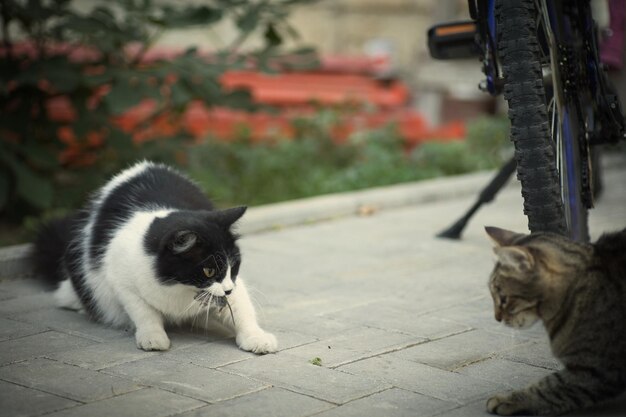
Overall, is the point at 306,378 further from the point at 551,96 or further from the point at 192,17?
the point at 192,17

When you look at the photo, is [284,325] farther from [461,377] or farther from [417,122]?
[417,122]

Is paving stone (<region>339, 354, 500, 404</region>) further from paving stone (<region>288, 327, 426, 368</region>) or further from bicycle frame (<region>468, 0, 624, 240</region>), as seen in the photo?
bicycle frame (<region>468, 0, 624, 240</region>)

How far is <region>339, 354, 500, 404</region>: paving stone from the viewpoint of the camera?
9.74ft

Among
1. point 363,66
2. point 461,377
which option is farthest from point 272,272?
point 363,66

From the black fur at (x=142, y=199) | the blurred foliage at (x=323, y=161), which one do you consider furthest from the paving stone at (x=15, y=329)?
the blurred foliage at (x=323, y=161)

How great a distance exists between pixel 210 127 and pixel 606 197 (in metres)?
3.35

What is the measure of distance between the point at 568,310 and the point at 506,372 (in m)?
0.49

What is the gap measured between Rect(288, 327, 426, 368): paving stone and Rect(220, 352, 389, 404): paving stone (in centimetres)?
8

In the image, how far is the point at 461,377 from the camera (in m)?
3.13

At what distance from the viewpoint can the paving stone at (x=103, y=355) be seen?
324 centimetres

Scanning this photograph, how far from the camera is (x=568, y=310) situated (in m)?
2.79

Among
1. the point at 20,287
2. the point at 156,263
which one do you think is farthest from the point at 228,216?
the point at 20,287

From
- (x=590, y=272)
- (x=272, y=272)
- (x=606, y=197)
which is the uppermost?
(x=590, y=272)

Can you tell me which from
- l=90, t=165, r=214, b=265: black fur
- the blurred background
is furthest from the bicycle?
the blurred background
